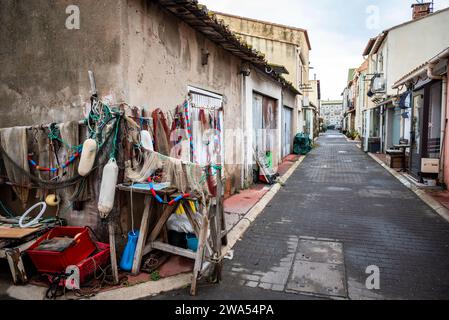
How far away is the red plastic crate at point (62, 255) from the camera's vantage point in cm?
393

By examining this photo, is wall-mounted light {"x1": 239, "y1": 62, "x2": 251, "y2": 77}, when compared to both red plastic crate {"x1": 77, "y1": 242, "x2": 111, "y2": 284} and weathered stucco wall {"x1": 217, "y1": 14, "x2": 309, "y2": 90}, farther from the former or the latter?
weathered stucco wall {"x1": 217, "y1": 14, "x2": 309, "y2": 90}

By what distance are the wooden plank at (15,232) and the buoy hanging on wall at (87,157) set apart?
3.48 feet

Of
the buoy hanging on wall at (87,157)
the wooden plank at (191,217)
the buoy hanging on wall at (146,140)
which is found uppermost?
the buoy hanging on wall at (146,140)

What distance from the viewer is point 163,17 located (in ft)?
17.0

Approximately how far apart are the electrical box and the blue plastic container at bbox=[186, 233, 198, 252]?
314 inches

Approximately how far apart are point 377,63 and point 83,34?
20.6 metres

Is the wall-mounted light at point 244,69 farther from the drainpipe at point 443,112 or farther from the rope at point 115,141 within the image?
the rope at point 115,141

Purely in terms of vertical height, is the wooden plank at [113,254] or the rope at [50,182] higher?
the rope at [50,182]

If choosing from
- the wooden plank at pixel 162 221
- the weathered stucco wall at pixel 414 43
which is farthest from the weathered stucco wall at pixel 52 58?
the weathered stucco wall at pixel 414 43

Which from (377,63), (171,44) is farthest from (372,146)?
(171,44)

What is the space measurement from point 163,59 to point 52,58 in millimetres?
1647

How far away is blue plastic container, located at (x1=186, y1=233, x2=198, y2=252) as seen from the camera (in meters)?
4.63

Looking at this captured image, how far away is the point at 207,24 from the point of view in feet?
19.0

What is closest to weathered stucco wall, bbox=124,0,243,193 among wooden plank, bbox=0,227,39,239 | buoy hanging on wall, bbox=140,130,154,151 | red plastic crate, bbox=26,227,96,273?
buoy hanging on wall, bbox=140,130,154,151
